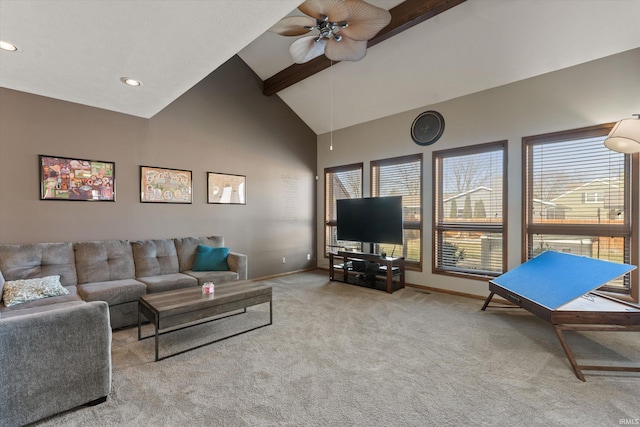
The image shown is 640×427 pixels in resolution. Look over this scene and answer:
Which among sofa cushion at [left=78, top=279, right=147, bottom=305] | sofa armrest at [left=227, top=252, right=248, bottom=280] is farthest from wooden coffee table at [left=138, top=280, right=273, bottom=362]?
sofa armrest at [left=227, top=252, right=248, bottom=280]

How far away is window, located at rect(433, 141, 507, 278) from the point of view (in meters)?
4.12

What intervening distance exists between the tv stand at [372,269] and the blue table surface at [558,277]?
1536 millimetres

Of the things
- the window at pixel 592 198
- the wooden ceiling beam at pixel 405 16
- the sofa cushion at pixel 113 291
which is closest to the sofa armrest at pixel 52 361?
the sofa cushion at pixel 113 291

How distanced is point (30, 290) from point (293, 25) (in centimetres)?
342

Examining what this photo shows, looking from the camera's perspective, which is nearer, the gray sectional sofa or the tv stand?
the gray sectional sofa

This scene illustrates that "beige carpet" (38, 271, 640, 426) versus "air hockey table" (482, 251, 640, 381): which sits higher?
"air hockey table" (482, 251, 640, 381)

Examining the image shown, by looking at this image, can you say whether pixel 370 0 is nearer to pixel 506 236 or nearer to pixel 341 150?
pixel 341 150

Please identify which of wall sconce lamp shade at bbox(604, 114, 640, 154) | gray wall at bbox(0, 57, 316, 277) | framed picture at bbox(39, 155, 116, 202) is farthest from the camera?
framed picture at bbox(39, 155, 116, 202)

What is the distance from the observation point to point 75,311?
1.81m

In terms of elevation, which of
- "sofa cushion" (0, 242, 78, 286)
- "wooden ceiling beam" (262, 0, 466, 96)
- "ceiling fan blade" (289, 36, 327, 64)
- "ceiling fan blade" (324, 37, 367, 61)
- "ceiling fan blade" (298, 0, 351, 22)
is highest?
"wooden ceiling beam" (262, 0, 466, 96)

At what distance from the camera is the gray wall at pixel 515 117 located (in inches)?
128

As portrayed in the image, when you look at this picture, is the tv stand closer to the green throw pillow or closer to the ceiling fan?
the green throw pillow

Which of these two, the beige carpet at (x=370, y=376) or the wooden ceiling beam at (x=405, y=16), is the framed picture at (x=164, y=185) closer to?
the beige carpet at (x=370, y=376)

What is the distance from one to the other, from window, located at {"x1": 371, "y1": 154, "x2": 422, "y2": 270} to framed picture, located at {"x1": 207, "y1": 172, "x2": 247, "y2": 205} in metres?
2.51
